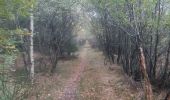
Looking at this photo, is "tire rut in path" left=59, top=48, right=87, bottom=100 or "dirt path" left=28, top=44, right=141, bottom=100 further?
"tire rut in path" left=59, top=48, right=87, bottom=100

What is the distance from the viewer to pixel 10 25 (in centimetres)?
1838

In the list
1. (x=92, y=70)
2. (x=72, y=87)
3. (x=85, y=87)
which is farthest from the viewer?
(x=92, y=70)

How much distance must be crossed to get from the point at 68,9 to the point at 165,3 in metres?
10.0

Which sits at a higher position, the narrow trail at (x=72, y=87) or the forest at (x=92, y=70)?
the forest at (x=92, y=70)

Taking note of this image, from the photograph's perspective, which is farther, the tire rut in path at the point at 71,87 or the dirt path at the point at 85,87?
the tire rut in path at the point at 71,87

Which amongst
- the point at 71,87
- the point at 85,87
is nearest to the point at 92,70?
the point at 71,87

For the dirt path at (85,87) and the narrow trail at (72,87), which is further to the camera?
the narrow trail at (72,87)

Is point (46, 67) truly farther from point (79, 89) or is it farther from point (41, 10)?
point (79, 89)

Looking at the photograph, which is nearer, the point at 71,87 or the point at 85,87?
the point at 85,87

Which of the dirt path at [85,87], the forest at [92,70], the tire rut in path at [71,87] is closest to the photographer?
the forest at [92,70]

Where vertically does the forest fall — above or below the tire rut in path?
above

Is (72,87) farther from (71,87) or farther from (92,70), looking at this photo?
(92,70)

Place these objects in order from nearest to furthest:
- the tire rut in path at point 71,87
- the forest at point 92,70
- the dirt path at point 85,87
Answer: the forest at point 92,70
the dirt path at point 85,87
the tire rut in path at point 71,87

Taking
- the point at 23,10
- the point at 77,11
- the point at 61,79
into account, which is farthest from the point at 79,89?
the point at 77,11
